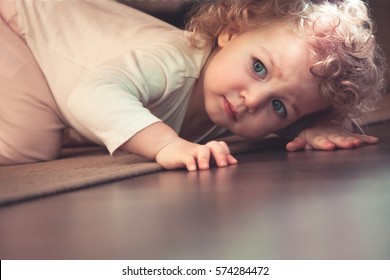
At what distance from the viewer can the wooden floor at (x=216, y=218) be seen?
0.56m

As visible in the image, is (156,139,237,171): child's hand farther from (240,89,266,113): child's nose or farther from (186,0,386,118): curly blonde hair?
(186,0,386,118): curly blonde hair

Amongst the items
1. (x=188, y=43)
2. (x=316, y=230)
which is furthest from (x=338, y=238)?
(x=188, y=43)

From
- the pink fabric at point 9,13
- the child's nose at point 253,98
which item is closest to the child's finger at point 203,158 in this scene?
the child's nose at point 253,98

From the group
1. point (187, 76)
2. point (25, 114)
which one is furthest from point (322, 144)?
point (25, 114)

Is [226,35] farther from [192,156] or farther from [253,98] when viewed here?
[192,156]

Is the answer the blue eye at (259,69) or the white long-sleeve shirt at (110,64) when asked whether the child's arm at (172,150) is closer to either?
the white long-sleeve shirt at (110,64)

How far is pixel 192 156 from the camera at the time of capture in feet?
3.13

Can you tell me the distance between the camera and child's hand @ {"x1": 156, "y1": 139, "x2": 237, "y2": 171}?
95cm

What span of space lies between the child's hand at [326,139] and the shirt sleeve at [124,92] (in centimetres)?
22

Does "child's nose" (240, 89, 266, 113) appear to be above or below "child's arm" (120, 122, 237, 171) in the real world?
above

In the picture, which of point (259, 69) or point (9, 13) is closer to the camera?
point (259, 69)

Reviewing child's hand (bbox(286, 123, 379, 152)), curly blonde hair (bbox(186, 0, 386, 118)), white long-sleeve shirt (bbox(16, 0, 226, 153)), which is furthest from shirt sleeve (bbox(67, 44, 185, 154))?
child's hand (bbox(286, 123, 379, 152))

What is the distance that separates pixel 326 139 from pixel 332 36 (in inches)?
6.7
